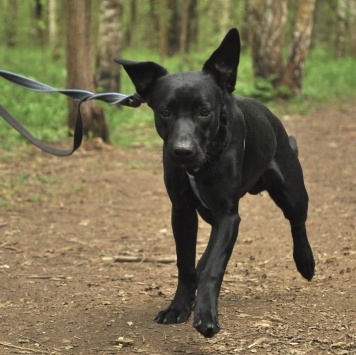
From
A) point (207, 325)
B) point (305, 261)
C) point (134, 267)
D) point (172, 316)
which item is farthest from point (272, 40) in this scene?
point (207, 325)

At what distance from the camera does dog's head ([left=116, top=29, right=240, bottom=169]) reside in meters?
3.92

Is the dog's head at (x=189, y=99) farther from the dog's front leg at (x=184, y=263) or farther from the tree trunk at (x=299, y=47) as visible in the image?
the tree trunk at (x=299, y=47)

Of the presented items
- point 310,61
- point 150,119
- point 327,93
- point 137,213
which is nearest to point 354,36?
point 310,61

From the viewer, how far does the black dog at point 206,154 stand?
3.97 meters

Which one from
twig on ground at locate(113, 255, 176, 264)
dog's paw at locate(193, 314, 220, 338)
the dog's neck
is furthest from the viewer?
twig on ground at locate(113, 255, 176, 264)

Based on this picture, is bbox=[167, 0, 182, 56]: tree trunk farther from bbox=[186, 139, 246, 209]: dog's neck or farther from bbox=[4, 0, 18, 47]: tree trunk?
bbox=[186, 139, 246, 209]: dog's neck

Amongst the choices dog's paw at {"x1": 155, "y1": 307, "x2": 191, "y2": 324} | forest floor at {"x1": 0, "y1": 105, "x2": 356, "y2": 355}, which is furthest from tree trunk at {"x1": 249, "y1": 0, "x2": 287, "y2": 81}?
dog's paw at {"x1": 155, "y1": 307, "x2": 191, "y2": 324}

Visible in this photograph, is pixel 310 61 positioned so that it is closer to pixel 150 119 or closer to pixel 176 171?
pixel 150 119

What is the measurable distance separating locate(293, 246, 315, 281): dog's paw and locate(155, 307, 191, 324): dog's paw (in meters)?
1.07

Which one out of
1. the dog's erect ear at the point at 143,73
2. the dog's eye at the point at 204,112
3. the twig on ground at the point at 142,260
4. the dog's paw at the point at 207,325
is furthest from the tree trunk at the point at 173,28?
the dog's paw at the point at 207,325

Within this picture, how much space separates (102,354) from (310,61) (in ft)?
75.9

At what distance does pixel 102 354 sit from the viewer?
412cm

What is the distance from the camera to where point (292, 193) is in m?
5.21

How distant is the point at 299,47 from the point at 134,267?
1156 cm
